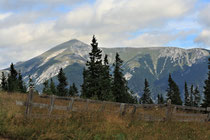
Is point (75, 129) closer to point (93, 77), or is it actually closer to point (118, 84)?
point (93, 77)

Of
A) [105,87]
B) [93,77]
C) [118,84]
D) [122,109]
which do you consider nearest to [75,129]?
[122,109]

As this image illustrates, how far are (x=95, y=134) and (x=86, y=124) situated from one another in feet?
3.47

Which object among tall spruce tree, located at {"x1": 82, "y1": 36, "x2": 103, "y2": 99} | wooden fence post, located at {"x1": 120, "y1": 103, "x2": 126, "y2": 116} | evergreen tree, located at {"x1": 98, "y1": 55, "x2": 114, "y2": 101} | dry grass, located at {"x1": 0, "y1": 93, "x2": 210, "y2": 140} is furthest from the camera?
tall spruce tree, located at {"x1": 82, "y1": 36, "x2": 103, "y2": 99}

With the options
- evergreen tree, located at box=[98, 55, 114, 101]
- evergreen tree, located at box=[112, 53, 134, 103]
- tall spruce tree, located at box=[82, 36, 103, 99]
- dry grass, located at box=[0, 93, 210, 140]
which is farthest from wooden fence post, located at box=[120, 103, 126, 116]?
evergreen tree, located at box=[112, 53, 134, 103]

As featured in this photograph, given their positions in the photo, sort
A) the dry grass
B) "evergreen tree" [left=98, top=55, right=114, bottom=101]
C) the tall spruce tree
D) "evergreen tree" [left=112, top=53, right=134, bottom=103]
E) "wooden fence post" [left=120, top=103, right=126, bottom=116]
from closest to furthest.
A: the dry grass < "wooden fence post" [left=120, top=103, right=126, bottom=116] < "evergreen tree" [left=98, top=55, right=114, bottom=101] < the tall spruce tree < "evergreen tree" [left=112, top=53, right=134, bottom=103]

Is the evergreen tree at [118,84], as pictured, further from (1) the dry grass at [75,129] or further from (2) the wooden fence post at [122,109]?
(1) the dry grass at [75,129]

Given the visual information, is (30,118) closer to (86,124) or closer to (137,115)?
(86,124)

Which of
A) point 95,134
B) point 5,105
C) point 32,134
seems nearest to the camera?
point 32,134

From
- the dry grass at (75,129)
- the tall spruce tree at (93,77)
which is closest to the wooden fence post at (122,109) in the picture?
the dry grass at (75,129)

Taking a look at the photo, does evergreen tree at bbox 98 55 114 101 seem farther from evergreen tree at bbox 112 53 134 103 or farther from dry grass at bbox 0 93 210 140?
dry grass at bbox 0 93 210 140

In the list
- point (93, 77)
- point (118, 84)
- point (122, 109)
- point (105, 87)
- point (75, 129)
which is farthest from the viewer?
point (118, 84)

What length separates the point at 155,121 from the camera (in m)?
13.8

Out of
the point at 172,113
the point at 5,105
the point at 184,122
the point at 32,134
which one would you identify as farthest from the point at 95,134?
the point at 184,122

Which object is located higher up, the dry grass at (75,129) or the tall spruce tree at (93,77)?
the tall spruce tree at (93,77)
